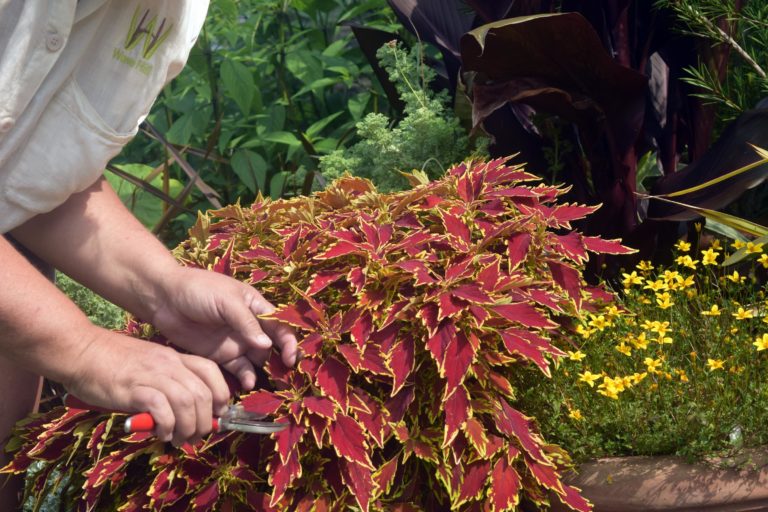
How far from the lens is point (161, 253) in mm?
Answer: 1911

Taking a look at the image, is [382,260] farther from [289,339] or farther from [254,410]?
[254,410]

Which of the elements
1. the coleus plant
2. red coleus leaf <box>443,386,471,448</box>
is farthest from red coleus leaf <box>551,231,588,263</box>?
red coleus leaf <box>443,386,471,448</box>

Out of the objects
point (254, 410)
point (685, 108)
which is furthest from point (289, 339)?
point (685, 108)

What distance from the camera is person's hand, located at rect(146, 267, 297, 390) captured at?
5.65 feet

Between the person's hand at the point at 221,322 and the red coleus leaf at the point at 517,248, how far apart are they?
45 centimetres

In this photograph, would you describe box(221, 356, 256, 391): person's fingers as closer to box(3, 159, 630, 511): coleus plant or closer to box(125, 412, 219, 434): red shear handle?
box(3, 159, 630, 511): coleus plant

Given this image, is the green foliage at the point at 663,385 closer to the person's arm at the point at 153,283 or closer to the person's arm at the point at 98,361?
the person's arm at the point at 153,283

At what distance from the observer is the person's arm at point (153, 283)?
5.75 ft

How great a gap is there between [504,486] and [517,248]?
47 cm

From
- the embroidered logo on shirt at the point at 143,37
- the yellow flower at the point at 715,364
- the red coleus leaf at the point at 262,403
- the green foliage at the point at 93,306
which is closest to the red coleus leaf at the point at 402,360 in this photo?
the red coleus leaf at the point at 262,403

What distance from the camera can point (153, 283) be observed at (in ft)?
6.18

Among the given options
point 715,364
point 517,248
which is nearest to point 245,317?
point 517,248

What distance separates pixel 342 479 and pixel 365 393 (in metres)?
0.17

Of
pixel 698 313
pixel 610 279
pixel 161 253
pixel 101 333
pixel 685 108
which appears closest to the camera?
pixel 101 333
